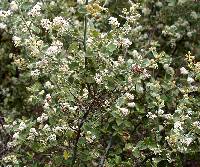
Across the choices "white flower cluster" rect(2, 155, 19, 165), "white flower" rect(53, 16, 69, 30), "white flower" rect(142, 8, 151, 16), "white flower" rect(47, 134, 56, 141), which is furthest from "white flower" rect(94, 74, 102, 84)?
"white flower" rect(142, 8, 151, 16)

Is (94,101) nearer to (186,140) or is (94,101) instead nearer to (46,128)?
(46,128)

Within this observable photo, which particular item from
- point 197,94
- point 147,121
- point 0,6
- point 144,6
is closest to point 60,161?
point 147,121

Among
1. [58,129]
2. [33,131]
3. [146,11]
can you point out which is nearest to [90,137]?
[58,129]

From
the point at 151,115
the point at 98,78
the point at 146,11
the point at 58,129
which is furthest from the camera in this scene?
the point at 146,11

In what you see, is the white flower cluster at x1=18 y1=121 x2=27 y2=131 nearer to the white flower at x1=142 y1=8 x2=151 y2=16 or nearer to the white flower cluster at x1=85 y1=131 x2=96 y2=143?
the white flower cluster at x1=85 y1=131 x2=96 y2=143

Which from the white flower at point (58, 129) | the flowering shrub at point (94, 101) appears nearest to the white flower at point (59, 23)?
the flowering shrub at point (94, 101)

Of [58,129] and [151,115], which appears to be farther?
[151,115]

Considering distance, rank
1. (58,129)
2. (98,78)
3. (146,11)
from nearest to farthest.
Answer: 1. (98,78)
2. (58,129)
3. (146,11)

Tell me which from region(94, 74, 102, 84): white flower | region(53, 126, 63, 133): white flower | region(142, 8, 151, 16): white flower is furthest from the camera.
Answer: region(142, 8, 151, 16): white flower

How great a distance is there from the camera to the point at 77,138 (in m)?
3.47

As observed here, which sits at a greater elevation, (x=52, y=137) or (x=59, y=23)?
A: (x=59, y=23)

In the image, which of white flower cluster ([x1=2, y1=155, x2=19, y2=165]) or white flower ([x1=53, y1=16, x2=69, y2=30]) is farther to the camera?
white flower cluster ([x1=2, y1=155, x2=19, y2=165])

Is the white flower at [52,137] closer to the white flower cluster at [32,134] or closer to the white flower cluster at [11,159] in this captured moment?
the white flower cluster at [32,134]

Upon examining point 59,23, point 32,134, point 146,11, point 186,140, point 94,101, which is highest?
point 146,11
